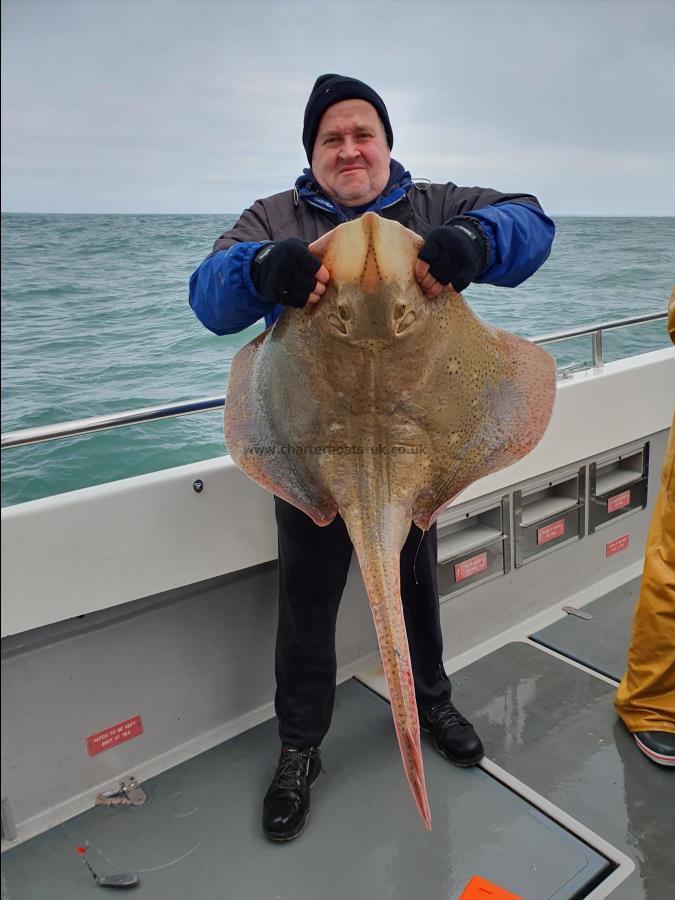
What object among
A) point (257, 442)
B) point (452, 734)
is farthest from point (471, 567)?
point (257, 442)

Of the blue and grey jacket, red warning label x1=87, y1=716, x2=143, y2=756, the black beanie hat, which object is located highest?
the black beanie hat

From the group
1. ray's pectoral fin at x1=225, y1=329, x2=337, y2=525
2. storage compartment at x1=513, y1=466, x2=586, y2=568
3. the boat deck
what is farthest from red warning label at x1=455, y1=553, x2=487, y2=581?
ray's pectoral fin at x1=225, y1=329, x2=337, y2=525

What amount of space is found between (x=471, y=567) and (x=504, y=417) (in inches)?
58.4

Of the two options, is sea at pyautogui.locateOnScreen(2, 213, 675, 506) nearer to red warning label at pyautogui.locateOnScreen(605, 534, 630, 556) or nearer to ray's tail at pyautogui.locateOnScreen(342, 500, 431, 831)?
ray's tail at pyautogui.locateOnScreen(342, 500, 431, 831)

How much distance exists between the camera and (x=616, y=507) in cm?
346

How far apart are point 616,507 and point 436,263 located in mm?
2605

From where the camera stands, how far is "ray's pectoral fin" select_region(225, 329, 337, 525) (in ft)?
5.22

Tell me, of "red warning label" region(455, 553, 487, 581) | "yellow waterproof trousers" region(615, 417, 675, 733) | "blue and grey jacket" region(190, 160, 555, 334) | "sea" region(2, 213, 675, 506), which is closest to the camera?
"sea" region(2, 213, 675, 506)

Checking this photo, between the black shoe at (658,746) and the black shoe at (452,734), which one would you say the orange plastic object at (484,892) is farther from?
the black shoe at (658,746)

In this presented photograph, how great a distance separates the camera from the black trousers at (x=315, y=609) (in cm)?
200

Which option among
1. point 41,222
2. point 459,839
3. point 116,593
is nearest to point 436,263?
point 41,222

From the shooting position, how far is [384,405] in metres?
1.44

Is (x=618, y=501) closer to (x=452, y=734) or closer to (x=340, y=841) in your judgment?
(x=452, y=734)

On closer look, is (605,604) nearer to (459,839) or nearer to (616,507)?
(616,507)
